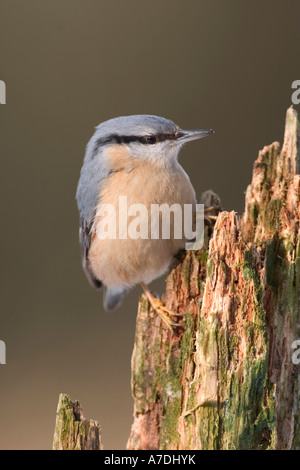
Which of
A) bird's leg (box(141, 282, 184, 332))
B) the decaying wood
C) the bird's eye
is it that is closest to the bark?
bird's leg (box(141, 282, 184, 332))

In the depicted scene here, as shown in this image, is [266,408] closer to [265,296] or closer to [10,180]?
[265,296]

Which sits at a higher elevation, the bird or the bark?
Answer: the bird

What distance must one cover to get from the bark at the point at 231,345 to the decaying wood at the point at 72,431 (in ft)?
0.46

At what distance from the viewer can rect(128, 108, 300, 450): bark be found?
1786 mm

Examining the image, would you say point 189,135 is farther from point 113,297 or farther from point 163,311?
point 113,297

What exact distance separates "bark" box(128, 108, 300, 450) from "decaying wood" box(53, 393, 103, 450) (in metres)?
0.14

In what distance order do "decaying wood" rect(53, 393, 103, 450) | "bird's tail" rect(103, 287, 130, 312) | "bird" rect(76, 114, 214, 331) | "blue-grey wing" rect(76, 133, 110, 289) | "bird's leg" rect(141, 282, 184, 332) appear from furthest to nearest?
"bird's tail" rect(103, 287, 130, 312), "blue-grey wing" rect(76, 133, 110, 289), "bird" rect(76, 114, 214, 331), "bird's leg" rect(141, 282, 184, 332), "decaying wood" rect(53, 393, 103, 450)

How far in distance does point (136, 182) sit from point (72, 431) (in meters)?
0.93

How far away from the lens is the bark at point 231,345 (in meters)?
1.79

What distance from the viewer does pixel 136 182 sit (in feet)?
7.70

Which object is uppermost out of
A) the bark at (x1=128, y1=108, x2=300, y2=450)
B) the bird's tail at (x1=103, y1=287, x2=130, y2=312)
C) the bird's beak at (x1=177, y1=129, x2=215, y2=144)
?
the bird's beak at (x1=177, y1=129, x2=215, y2=144)

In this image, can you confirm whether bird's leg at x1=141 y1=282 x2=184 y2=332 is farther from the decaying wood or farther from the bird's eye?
the bird's eye

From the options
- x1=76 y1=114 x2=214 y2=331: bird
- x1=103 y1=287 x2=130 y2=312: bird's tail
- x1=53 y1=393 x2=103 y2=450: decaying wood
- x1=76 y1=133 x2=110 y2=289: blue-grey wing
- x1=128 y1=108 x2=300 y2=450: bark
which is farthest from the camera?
x1=103 y1=287 x2=130 y2=312: bird's tail

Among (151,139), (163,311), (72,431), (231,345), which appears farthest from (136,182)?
(72,431)
